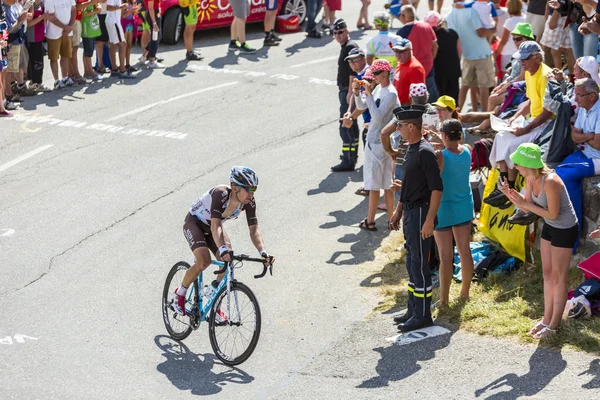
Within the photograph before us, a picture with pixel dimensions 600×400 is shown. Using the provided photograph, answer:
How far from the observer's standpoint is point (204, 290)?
9.41 metres

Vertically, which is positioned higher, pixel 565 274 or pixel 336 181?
pixel 565 274

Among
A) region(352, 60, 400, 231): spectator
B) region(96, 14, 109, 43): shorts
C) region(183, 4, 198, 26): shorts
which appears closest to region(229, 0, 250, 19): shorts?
region(183, 4, 198, 26): shorts

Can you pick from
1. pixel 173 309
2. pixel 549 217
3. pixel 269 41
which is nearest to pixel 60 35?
pixel 269 41

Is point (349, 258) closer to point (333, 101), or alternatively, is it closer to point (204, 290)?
point (204, 290)

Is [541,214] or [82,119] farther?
[82,119]

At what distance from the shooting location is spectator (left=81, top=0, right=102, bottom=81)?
57.8 ft

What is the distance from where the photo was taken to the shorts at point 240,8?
20141 mm

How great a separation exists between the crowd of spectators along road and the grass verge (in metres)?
0.17

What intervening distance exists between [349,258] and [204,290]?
2684 millimetres

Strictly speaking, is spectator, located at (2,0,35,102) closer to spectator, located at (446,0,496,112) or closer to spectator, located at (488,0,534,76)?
spectator, located at (446,0,496,112)

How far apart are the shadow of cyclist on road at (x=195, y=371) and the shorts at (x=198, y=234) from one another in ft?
3.22

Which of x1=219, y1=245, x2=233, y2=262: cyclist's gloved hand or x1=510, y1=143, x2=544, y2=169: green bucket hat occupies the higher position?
x1=510, y1=143, x2=544, y2=169: green bucket hat

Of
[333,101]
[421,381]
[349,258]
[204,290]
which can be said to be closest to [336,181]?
[349,258]

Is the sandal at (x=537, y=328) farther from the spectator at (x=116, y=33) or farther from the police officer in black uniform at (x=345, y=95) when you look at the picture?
the spectator at (x=116, y=33)
